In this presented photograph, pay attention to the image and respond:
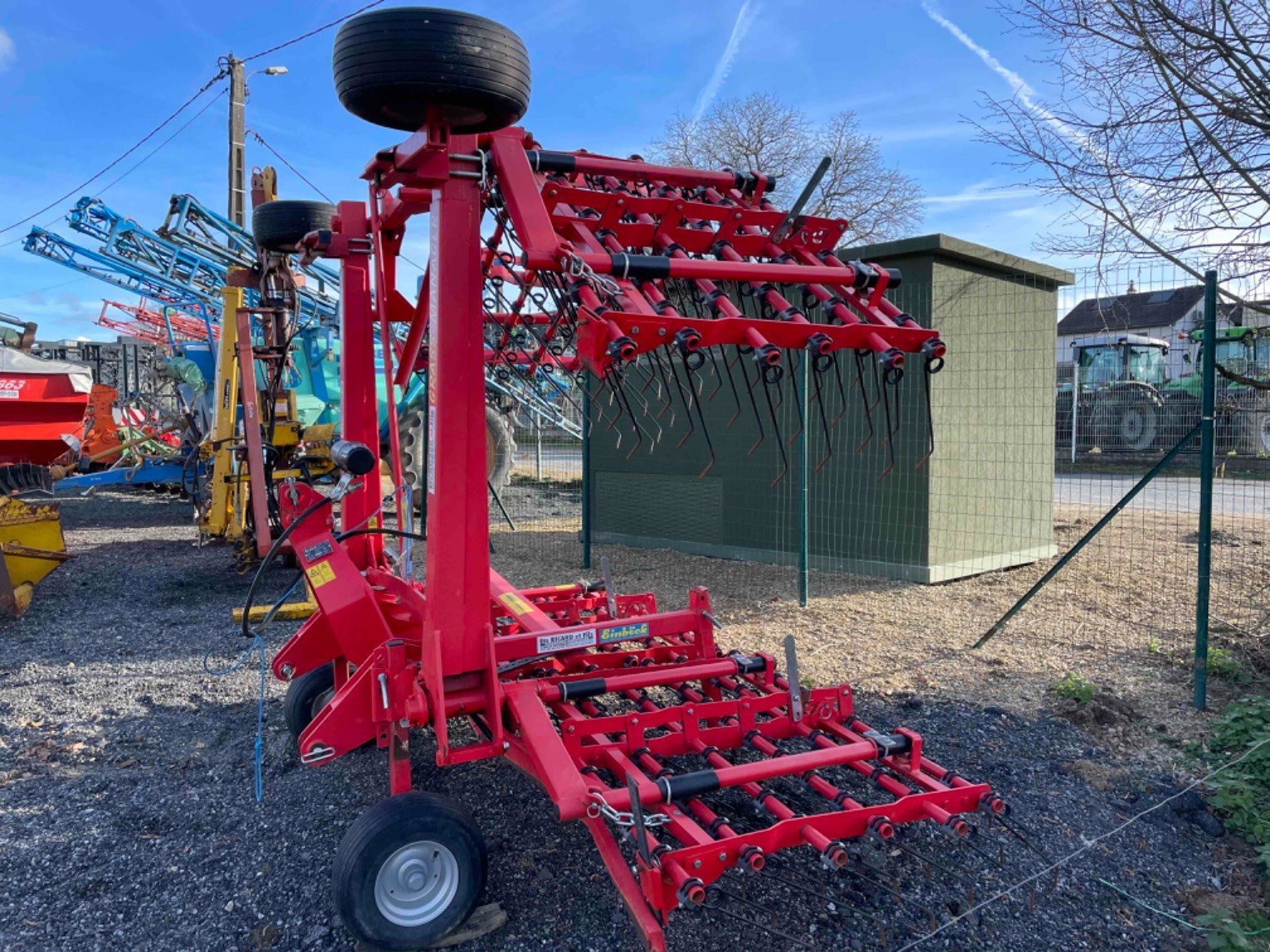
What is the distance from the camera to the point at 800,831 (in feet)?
8.43

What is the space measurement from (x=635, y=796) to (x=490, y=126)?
7.18 feet

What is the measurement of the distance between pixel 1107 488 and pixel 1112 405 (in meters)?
8.56

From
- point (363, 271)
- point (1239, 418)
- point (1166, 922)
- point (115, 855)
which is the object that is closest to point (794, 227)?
point (363, 271)

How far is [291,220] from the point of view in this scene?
4441mm

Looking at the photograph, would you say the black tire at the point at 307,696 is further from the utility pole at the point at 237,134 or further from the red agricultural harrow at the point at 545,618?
the utility pole at the point at 237,134

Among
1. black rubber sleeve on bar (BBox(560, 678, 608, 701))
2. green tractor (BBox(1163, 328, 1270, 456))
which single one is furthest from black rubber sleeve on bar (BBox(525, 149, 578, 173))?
green tractor (BBox(1163, 328, 1270, 456))

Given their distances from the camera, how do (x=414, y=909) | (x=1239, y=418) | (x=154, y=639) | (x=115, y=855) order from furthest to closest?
(x=1239, y=418) → (x=154, y=639) → (x=115, y=855) → (x=414, y=909)

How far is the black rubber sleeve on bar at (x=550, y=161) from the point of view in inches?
129

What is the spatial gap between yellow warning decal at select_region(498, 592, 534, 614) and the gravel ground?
0.75 metres

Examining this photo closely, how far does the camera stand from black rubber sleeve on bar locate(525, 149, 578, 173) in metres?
3.28

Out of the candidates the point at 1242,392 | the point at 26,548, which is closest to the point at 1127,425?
the point at 1242,392

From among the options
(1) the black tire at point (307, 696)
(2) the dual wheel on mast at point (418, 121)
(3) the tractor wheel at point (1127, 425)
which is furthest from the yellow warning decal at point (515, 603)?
(3) the tractor wheel at point (1127, 425)

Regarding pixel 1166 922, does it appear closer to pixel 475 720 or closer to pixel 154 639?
pixel 475 720

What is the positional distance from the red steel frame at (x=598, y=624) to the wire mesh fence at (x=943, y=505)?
214 cm
